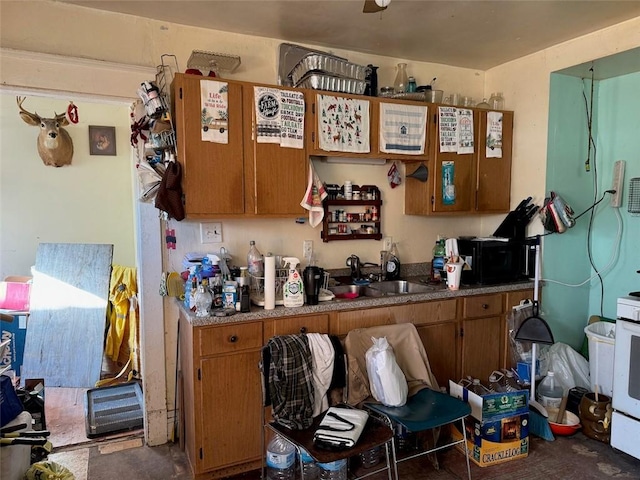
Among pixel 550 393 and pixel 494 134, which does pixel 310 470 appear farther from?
pixel 494 134

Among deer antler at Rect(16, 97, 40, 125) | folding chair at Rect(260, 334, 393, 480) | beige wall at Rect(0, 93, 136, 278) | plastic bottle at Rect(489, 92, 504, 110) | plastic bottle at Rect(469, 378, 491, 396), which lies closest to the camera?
folding chair at Rect(260, 334, 393, 480)

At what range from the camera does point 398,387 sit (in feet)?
7.30

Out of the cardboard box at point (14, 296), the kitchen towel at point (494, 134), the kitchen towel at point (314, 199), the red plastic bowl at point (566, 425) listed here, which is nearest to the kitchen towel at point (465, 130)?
the kitchen towel at point (494, 134)

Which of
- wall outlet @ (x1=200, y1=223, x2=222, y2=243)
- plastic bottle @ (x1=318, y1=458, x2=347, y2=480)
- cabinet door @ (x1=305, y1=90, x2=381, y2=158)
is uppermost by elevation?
cabinet door @ (x1=305, y1=90, x2=381, y2=158)

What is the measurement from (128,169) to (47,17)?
2.16m

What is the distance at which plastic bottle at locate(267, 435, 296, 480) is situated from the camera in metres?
2.36

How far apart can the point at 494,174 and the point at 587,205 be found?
2.48ft

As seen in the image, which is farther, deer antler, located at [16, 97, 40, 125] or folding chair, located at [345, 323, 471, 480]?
deer antler, located at [16, 97, 40, 125]

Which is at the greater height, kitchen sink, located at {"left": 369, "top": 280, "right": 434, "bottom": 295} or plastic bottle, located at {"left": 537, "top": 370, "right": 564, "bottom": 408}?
kitchen sink, located at {"left": 369, "top": 280, "right": 434, "bottom": 295}

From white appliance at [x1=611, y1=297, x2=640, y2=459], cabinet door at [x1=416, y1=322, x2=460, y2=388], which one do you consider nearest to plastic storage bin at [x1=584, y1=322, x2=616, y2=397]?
white appliance at [x1=611, y1=297, x2=640, y2=459]

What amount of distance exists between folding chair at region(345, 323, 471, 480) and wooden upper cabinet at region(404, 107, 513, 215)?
3.48 feet

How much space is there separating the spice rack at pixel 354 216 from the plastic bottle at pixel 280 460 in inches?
54.0

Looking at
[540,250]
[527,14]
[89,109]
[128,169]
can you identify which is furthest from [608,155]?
[89,109]

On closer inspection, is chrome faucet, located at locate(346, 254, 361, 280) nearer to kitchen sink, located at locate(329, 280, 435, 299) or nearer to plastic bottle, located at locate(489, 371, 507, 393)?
kitchen sink, located at locate(329, 280, 435, 299)
